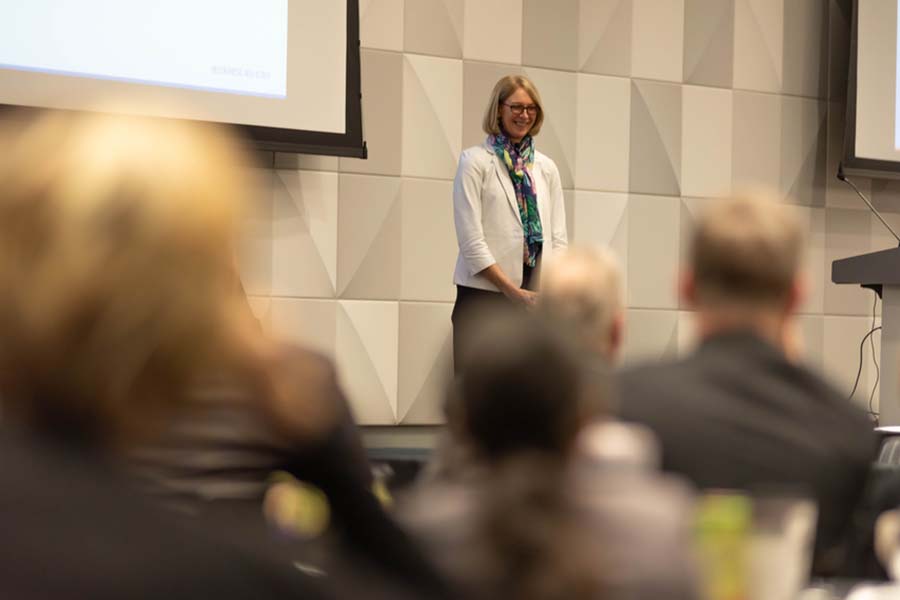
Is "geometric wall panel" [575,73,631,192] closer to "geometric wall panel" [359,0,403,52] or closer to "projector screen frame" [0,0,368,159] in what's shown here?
"geometric wall panel" [359,0,403,52]

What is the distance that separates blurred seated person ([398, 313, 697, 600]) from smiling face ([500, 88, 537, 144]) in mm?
3389

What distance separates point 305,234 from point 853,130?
2.99 metres

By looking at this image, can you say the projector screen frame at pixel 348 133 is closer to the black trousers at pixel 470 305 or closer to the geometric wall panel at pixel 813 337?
the black trousers at pixel 470 305

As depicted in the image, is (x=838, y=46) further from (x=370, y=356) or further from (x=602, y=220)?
(x=370, y=356)

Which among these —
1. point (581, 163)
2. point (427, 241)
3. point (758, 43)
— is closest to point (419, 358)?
point (427, 241)

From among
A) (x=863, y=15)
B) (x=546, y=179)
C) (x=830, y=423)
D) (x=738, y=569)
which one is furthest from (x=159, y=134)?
(x=863, y=15)

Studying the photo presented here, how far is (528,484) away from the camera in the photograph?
0.61 metres

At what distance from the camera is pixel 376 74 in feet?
15.6

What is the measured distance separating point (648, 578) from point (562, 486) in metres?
0.11

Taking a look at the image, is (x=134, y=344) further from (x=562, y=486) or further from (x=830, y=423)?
(x=830, y=423)

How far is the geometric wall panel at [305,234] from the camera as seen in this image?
463 centimetres

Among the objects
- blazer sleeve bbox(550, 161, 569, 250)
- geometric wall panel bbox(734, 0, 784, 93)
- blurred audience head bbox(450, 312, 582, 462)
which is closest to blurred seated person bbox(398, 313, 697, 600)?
blurred audience head bbox(450, 312, 582, 462)

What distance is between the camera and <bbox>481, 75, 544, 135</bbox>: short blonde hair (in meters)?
3.94

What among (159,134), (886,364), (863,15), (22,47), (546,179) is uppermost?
(863,15)
